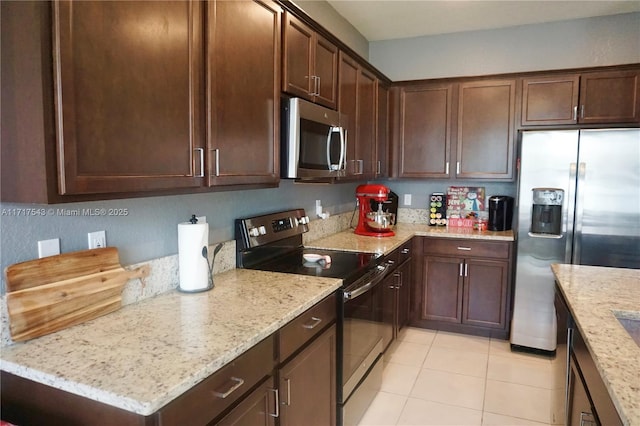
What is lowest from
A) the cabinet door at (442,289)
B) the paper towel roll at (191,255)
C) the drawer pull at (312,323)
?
the cabinet door at (442,289)

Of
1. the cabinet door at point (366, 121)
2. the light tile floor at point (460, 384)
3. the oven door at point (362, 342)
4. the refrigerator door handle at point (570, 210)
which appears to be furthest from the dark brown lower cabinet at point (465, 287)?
the oven door at point (362, 342)

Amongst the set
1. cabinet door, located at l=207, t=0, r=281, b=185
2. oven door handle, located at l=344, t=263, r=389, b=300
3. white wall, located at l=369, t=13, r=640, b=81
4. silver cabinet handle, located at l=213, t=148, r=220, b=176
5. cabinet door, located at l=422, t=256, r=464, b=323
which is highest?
white wall, located at l=369, t=13, r=640, b=81

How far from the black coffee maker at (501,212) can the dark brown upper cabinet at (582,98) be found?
2.20 ft

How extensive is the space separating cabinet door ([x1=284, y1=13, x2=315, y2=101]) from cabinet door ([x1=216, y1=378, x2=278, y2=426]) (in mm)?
1383

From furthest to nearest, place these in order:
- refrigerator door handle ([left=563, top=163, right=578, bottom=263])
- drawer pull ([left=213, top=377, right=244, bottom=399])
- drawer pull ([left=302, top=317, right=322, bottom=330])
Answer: refrigerator door handle ([left=563, top=163, right=578, bottom=263])
drawer pull ([left=302, top=317, right=322, bottom=330])
drawer pull ([left=213, top=377, right=244, bottom=399])

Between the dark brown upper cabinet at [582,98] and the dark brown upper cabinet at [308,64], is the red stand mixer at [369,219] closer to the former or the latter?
the dark brown upper cabinet at [308,64]

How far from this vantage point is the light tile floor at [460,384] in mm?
2467

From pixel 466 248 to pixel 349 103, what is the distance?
163 cm

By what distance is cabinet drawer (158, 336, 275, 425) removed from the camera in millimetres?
1052

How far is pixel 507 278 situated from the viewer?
348 centimetres

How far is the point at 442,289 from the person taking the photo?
12.1 ft

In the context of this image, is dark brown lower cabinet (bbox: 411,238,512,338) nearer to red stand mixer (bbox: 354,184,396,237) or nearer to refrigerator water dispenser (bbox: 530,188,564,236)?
refrigerator water dispenser (bbox: 530,188,564,236)

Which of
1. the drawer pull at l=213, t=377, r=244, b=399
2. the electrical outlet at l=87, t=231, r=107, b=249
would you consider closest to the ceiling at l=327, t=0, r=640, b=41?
the electrical outlet at l=87, t=231, r=107, b=249

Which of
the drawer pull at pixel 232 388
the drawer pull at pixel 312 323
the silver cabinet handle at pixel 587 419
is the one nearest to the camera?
the drawer pull at pixel 232 388
